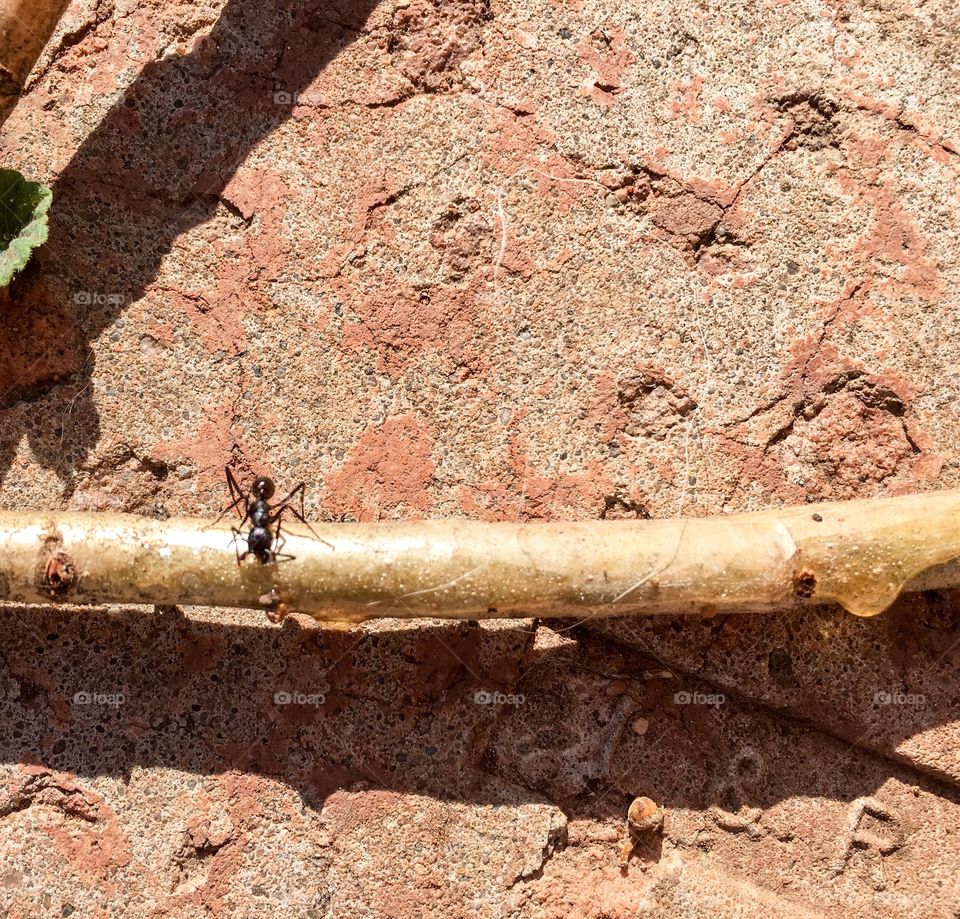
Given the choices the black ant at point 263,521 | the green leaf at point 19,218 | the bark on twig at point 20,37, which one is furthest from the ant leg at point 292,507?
the bark on twig at point 20,37

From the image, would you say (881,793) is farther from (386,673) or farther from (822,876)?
(386,673)

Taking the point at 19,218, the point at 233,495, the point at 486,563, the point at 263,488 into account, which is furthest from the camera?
the point at 233,495

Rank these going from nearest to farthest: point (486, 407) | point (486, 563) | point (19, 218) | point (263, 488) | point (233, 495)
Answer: point (486, 563) < point (263, 488) < point (19, 218) < point (233, 495) < point (486, 407)

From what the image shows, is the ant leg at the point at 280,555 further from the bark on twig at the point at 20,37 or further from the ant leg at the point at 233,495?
the bark on twig at the point at 20,37

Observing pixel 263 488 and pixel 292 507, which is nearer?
pixel 263 488

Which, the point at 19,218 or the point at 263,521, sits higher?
the point at 19,218

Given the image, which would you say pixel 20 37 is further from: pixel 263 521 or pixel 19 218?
pixel 263 521

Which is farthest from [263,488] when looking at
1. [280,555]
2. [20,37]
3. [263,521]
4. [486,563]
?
[20,37]

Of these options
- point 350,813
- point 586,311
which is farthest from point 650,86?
point 350,813
